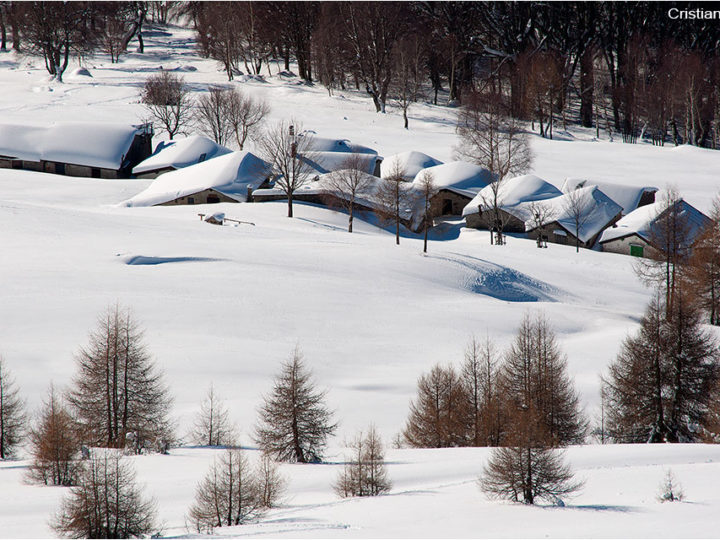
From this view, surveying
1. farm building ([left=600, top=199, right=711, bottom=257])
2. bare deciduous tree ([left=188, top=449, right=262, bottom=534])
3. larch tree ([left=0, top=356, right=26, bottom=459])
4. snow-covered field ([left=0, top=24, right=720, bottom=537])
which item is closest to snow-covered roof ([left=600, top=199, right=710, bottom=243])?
farm building ([left=600, top=199, right=711, bottom=257])

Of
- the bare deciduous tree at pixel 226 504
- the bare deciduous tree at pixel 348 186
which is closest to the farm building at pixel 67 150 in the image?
the bare deciduous tree at pixel 348 186

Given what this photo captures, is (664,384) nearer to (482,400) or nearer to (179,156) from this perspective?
(482,400)

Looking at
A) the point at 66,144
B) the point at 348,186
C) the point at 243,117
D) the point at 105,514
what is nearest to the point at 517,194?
the point at 348,186

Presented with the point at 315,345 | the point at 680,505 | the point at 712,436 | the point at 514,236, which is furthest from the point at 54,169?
the point at 680,505

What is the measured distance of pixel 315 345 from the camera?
111 feet

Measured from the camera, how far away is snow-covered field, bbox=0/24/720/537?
16609 millimetres

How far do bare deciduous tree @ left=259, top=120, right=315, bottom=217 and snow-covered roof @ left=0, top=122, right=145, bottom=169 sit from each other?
45.2 ft

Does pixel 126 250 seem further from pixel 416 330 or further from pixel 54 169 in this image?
pixel 54 169

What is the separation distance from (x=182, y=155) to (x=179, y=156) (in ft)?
1.05

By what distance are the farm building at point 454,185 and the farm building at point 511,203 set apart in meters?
2.80

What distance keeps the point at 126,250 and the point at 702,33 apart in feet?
327

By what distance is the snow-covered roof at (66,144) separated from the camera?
7112 centimetres

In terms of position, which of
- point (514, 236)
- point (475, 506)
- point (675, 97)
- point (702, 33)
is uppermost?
point (702, 33)

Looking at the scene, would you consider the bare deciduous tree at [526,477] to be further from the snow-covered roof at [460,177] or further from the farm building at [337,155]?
the farm building at [337,155]
